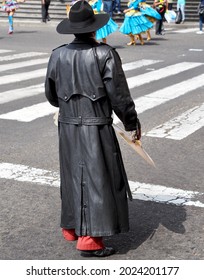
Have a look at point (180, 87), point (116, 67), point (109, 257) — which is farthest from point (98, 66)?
point (180, 87)

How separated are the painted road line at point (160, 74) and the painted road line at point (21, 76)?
2.11m

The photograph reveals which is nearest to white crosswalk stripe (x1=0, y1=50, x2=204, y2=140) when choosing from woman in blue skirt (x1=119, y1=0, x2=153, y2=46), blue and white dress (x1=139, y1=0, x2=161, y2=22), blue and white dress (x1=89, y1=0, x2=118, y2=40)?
blue and white dress (x1=89, y1=0, x2=118, y2=40)

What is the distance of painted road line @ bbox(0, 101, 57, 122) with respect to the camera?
31.8ft

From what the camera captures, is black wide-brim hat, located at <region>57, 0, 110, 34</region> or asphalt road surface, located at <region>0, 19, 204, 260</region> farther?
asphalt road surface, located at <region>0, 19, 204, 260</region>

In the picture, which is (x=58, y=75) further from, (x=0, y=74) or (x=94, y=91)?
(x=0, y=74)

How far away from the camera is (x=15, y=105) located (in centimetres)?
1061

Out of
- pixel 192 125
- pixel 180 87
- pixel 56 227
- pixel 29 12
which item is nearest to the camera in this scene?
pixel 56 227

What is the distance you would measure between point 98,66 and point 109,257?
1.42 m

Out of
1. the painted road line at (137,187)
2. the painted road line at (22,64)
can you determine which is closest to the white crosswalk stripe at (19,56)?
the painted road line at (22,64)

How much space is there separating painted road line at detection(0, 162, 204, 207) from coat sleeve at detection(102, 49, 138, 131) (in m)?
1.62

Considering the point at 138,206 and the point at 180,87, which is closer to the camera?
the point at 138,206

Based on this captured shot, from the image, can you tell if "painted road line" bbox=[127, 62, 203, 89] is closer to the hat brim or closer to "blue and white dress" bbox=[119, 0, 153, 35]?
"blue and white dress" bbox=[119, 0, 153, 35]

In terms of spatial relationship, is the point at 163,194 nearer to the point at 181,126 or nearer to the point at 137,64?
the point at 181,126

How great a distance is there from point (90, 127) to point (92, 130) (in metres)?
0.03
